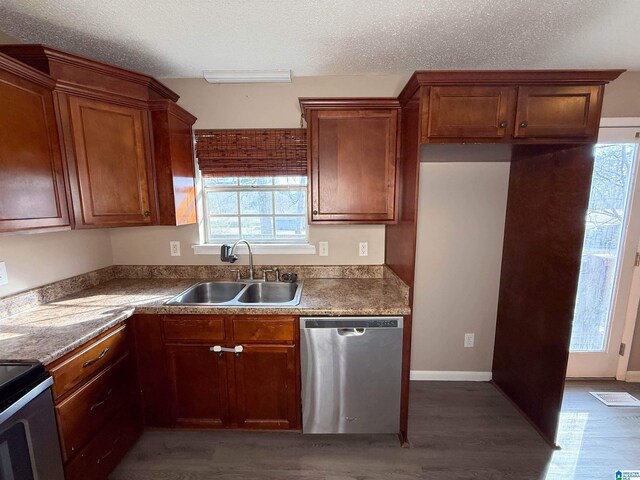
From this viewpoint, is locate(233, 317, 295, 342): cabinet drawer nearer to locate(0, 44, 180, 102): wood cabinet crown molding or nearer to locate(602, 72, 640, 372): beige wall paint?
locate(0, 44, 180, 102): wood cabinet crown molding

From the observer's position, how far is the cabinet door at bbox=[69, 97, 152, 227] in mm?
1529

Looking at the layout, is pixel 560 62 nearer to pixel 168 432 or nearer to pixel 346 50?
pixel 346 50

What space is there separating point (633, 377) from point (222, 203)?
3.84m

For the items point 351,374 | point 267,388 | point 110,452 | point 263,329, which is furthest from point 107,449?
point 351,374

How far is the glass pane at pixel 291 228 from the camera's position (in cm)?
229

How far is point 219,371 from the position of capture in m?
1.66

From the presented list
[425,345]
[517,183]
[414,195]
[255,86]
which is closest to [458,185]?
[517,183]

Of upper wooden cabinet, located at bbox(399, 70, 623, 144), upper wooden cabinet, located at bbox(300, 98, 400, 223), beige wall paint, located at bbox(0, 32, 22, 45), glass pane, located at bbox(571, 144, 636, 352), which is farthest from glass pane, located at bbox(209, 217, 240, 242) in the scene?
glass pane, located at bbox(571, 144, 636, 352)

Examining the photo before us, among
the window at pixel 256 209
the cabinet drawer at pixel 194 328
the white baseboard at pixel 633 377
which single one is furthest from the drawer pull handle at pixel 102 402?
the white baseboard at pixel 633 377

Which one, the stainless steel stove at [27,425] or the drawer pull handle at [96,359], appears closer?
the stainless steel stove at [27,425]

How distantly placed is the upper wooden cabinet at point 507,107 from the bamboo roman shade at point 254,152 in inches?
37.8

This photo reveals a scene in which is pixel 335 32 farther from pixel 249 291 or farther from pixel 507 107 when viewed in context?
pixel 249 291

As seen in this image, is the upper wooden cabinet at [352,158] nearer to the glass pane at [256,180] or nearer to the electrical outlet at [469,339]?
the glass pane at [256,180]

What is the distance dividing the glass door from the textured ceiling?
2.27 feet
